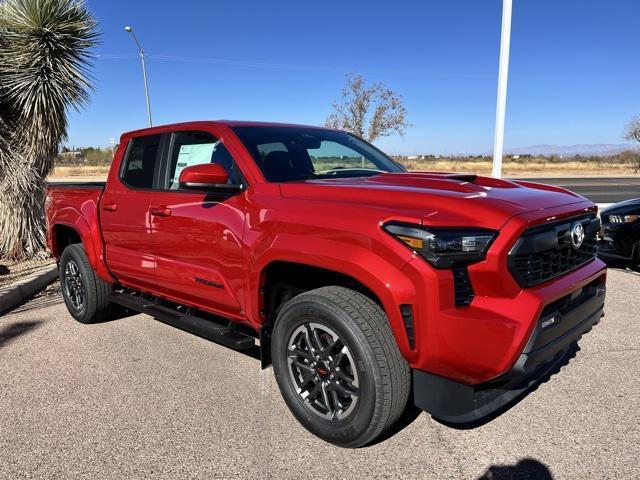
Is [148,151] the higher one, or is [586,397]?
[148,151]

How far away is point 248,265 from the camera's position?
3104 mm

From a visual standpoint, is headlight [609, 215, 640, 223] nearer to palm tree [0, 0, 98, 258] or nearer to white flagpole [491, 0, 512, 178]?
white flagpole [491, 0, 512, 178]

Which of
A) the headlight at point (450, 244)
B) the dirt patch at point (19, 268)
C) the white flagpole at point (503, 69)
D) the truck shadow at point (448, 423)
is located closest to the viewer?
the headlight at point (450, 244)

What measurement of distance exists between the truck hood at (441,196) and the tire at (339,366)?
532 millimetres

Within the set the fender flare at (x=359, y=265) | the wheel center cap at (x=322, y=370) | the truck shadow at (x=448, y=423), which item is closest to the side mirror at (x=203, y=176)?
the fender flare at (x=359, y=265)

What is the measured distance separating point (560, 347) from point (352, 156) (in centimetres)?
216

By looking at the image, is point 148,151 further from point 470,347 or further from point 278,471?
point 470,347

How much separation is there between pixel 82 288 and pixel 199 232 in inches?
90.4

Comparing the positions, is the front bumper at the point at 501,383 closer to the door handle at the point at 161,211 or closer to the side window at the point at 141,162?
the door handle at the point at 161,211

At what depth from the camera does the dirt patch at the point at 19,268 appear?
6898 mm

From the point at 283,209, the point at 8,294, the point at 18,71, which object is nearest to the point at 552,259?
the point at 283,209

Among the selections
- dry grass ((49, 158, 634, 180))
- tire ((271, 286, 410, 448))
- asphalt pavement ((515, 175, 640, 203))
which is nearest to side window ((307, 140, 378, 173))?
tire ((271, 286, 410, 448))

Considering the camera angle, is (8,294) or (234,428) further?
(8,294)

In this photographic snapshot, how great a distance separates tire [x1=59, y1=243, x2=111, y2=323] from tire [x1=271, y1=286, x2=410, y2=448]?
8.62 ft
